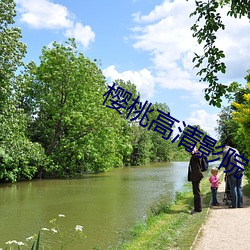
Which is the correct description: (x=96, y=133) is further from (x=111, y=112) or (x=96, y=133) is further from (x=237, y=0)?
(x=237, y=0)

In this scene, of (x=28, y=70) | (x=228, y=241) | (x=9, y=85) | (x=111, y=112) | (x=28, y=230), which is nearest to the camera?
(x=228, y=241)

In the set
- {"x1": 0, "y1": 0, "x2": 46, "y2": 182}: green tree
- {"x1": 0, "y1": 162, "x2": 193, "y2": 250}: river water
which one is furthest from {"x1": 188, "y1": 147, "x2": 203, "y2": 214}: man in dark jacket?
{"x1": 0, "y1": 0, "x2": 46, "y2": 182}: green tree

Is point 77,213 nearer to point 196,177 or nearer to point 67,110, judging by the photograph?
point 196,177

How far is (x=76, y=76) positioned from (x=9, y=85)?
8.76 metres

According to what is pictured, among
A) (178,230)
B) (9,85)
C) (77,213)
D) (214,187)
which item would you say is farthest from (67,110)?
(178,230)

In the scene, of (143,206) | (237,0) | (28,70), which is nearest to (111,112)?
(28,70)

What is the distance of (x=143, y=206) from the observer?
13.8m

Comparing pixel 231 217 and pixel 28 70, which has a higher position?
pixel 28 70

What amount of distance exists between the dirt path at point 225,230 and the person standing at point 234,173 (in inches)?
11.3

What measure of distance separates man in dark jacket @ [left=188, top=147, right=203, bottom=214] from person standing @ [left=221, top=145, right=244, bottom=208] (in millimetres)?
763

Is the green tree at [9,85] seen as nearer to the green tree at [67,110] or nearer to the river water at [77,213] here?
the river water at [77,213]

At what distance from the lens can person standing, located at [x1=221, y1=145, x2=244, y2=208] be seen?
34.1ft

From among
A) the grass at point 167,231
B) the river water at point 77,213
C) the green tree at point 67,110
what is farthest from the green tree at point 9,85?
the grass at point 167,231

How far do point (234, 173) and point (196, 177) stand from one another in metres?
1.16
